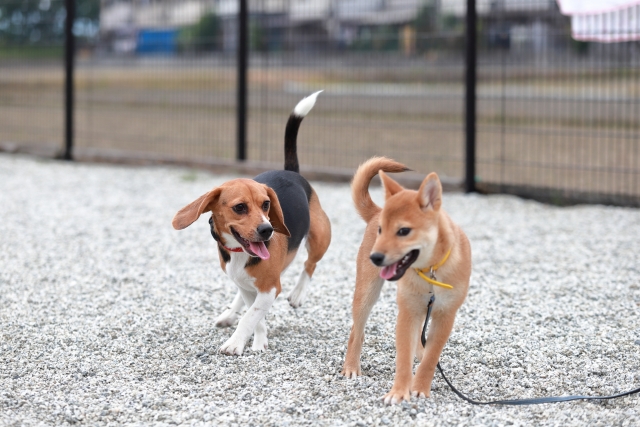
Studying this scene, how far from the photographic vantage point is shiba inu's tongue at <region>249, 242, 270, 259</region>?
12.3 feet

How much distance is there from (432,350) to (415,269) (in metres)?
Answer: 0.37

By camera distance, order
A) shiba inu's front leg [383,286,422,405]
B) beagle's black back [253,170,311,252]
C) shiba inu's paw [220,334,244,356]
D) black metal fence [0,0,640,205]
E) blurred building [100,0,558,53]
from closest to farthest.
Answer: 1. shiba inu's front leg [383,286,422,405]
2. shiba inu's paw [220,334,244,356]
3. beagle's black back [253,170,311,252]
4. black metal fence [0,0,640,205]
5. blurred building [100,0,558,53]

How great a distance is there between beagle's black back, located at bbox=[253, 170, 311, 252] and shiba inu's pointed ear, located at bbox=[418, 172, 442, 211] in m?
1.18

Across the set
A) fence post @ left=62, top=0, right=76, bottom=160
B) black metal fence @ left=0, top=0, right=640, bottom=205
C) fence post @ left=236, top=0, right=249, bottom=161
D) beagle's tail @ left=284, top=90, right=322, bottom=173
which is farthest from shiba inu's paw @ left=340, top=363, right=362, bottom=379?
fence post @ left=62, top=0, right=76, bottom=160

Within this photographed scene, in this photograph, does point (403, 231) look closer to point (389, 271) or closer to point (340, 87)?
point (389, 271)

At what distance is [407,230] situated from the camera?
306 centimetres

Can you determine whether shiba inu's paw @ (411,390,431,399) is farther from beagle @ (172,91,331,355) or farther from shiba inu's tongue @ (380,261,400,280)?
beagle @ (172,91,331,355)

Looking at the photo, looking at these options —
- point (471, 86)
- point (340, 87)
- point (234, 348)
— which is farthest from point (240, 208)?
point (340, 87)

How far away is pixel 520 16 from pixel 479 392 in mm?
5681

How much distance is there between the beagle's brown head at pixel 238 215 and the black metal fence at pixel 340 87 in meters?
4.97

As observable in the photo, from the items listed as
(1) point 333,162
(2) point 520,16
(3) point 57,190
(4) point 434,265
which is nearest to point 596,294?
(4) point 434,265

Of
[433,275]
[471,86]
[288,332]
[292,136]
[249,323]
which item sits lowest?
[288,332]

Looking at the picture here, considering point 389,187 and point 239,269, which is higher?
point 389,187

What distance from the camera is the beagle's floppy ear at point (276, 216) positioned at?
395cm
